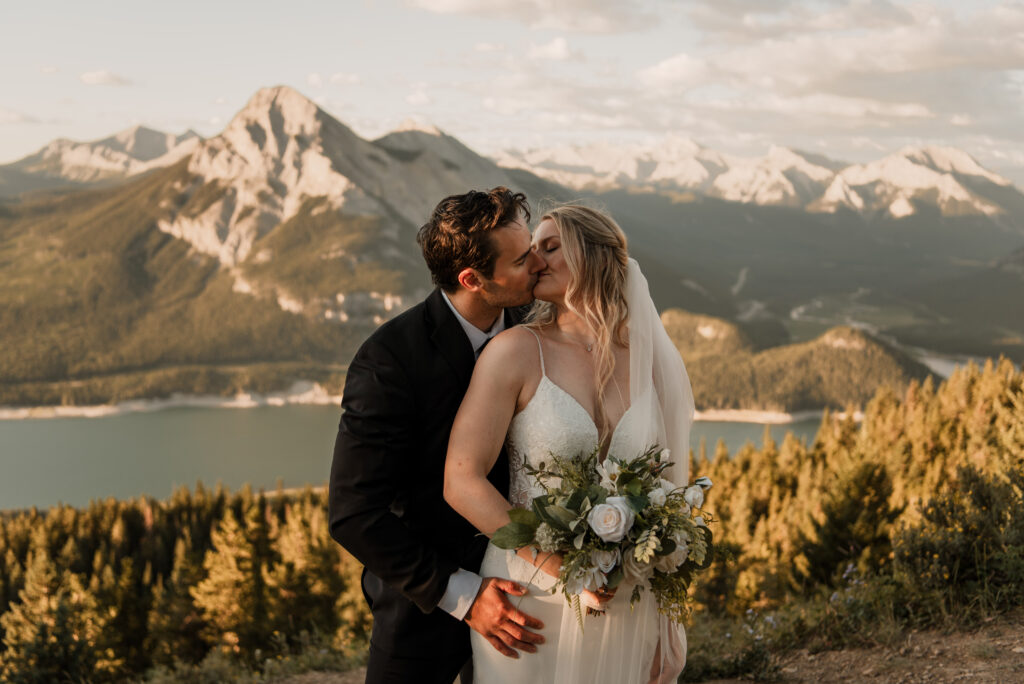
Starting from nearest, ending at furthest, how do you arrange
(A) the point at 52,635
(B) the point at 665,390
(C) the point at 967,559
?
(B) the point at 665,390 → (C) the point at 967,559 → (A) the point at 52,635

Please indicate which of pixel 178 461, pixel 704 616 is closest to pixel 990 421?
pixel 704 616

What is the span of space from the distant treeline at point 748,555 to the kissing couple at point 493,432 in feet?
2.29

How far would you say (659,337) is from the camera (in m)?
3.92

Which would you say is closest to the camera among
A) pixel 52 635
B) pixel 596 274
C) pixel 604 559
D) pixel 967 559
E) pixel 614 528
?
pixel 614 528

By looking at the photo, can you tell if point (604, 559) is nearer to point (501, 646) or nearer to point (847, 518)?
point (501, 646)

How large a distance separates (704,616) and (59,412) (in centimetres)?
17127

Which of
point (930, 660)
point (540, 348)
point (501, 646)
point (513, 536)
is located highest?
point (540, 348)

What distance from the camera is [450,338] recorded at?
3537 millimetres

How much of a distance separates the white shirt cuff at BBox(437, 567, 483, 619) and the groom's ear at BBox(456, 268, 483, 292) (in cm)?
116

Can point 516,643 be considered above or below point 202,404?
above

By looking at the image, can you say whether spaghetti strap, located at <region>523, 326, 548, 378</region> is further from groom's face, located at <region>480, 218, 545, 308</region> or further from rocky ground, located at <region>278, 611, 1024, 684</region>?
rocky ground, located at <region>278, 611, 1024, 684</region>

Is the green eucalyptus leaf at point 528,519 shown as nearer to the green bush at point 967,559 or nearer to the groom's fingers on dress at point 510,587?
the groom's fingers on dress at point 510,587

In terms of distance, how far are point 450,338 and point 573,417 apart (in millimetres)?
604

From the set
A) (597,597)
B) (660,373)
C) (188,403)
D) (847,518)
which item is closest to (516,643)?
(597,597)
